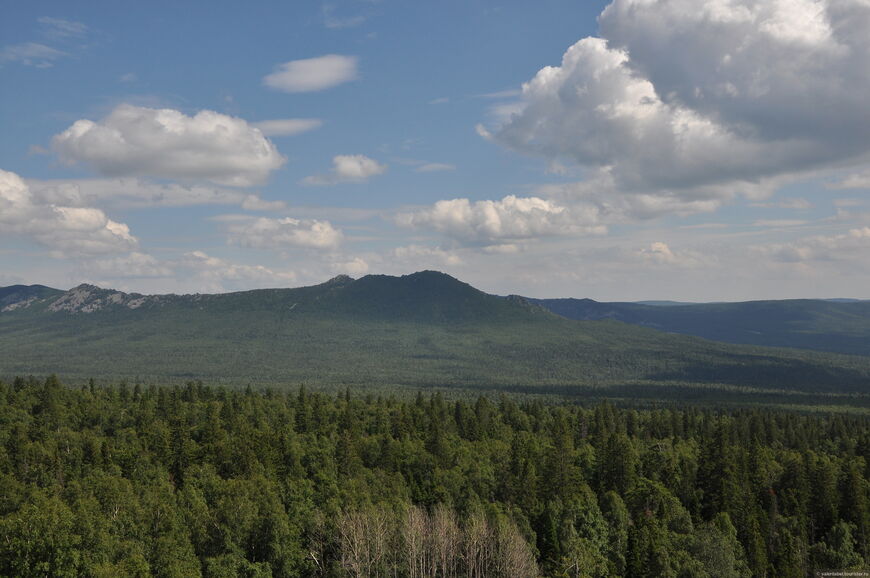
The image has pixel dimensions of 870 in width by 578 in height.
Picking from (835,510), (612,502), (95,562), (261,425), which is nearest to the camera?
(95,562)

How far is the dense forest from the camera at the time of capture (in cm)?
7081

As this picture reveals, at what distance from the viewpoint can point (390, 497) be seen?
90.3 metres

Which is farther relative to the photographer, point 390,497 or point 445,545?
point 390,497

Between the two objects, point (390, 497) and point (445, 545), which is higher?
point (445, 545)

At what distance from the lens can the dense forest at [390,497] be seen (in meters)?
70.8

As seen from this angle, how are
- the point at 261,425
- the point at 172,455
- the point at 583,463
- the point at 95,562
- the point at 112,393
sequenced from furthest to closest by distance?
the point at 112,393
the point at 261,425
the point at 583,463
the point at 172,455
the point at 95,562

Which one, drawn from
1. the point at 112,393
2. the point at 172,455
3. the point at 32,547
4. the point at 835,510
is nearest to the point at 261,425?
the point at 172,455

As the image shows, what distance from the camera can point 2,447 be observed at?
330 feet

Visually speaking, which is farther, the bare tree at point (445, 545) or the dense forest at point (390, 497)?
the dense forest at point (390, 497)

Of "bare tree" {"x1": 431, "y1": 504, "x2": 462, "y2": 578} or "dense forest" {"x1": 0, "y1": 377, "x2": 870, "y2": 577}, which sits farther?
"dense forest" {"x1": 0, "y1": 377, "x2": 870, "y2": 577}

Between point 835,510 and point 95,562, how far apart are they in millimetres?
98623

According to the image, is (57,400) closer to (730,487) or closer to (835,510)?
(730,487)

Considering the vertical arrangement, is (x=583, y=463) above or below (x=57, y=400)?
below

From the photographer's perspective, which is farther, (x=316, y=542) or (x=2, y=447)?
(x=2, y=447)
